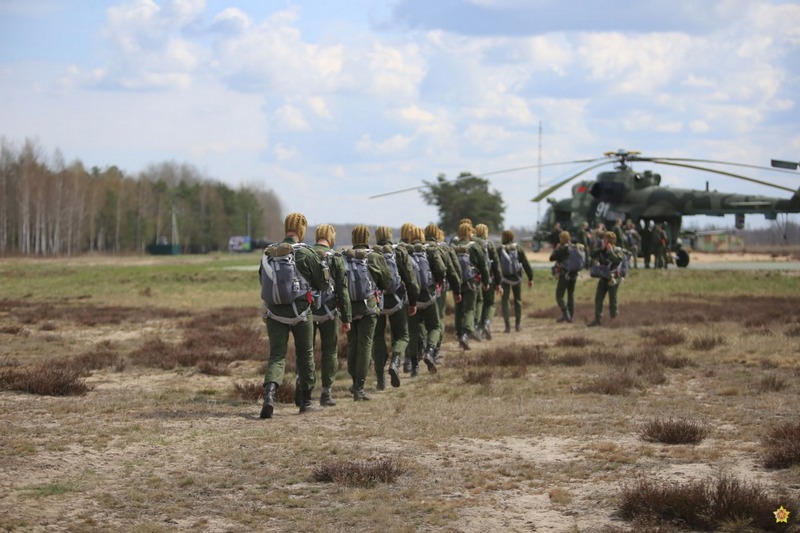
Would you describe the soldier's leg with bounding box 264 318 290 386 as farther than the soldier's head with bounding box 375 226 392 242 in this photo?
No

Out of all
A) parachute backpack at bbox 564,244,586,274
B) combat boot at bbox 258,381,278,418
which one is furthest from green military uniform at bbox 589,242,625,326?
combat boot at bbox 258,381,278,418

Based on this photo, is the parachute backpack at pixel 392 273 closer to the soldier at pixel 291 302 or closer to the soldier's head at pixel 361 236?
the soldier's head at pixel 361 236

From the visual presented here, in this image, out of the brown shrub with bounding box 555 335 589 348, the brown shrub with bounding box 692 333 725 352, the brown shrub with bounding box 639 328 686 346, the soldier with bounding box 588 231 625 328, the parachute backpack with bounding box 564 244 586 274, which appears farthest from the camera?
the parachute backpack with bounding box 564 244 586 274

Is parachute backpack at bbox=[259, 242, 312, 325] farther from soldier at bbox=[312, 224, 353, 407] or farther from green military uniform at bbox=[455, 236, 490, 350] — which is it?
green military uniform at bbox=[455, 236, 490, 350]

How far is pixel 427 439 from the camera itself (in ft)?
32.6

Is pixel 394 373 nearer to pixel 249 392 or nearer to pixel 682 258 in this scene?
pixel 249 392

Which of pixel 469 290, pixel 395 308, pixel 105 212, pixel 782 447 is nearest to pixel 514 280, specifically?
pixel 469 290

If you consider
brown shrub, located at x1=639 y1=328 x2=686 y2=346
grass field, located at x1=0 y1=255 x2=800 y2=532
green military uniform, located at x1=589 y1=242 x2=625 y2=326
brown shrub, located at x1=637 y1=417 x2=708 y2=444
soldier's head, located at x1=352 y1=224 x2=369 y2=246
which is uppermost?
soldier's head, located at x1=352 y1=224 x2=369 y2=246

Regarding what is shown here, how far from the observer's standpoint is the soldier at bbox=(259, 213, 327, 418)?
11.3 m

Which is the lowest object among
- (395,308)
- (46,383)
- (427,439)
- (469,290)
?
(427,439)

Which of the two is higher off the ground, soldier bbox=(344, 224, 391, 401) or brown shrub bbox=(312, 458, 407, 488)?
soldier bbox=(344, 224, 391, 401)

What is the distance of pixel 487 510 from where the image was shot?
734 centimetres

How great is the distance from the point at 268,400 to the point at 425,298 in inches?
177

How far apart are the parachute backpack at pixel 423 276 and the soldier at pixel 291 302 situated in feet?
11.9
